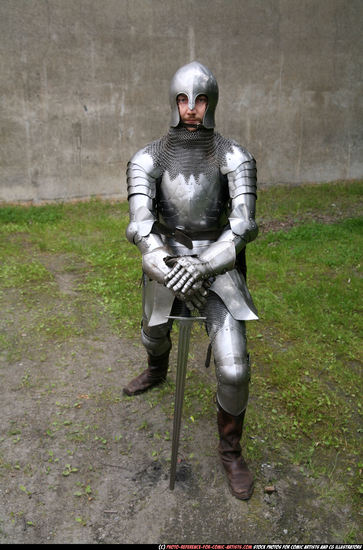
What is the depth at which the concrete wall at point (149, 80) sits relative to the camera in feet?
24.9

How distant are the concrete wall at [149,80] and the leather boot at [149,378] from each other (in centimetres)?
535

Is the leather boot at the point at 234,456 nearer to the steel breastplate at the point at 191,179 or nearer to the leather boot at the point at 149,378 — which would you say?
the leather boot at the point at 149,378

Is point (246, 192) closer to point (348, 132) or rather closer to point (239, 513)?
point (239, 513)

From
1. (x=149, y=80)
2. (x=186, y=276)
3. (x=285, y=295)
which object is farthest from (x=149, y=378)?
(x=149, y=80)

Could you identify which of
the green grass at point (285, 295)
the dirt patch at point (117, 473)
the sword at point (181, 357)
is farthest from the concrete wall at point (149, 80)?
the sword at point (181, 357)

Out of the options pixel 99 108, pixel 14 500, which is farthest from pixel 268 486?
pixel 99 108

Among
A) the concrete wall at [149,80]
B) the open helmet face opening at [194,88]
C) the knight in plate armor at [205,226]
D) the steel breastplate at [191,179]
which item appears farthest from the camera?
the concrete wall at [149,80]

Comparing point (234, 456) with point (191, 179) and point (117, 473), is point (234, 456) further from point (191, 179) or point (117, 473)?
point (191, 179)

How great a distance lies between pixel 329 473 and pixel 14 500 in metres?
1.86

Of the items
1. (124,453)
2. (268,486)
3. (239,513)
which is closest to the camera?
(239,513)

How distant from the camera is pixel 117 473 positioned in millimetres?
2912

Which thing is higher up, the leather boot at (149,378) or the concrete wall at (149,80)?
the concrete wall at (149,80)

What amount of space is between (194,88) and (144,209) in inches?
30.1

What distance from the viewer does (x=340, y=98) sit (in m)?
8.91
